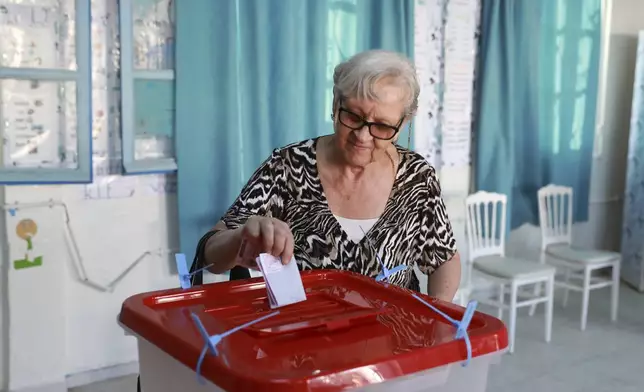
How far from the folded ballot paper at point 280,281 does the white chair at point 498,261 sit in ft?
7.78

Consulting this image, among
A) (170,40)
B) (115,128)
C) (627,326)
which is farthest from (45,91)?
(627,326)

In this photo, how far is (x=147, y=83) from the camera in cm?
264

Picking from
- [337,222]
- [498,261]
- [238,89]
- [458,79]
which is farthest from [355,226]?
[458,79]

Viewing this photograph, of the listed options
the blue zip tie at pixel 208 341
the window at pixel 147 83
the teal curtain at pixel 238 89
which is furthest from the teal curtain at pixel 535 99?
the blue zip tie at pixel 208 341

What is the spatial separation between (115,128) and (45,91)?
11.9 inches

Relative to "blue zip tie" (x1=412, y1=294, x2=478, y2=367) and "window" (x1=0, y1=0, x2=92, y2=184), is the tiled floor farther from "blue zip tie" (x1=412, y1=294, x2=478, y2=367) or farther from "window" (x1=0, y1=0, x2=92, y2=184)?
"blue zip tie" (x1=412, y1=294, x2=478, y2=367)

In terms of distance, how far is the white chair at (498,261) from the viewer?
10.8ft

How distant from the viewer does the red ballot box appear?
76 centimetres

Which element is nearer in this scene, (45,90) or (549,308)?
(45,90)

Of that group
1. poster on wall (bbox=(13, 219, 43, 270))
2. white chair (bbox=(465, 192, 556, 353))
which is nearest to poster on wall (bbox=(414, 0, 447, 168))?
Result: white chair (bbox=(465, 192, 556, 353))

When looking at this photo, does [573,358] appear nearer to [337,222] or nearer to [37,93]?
[337,222]

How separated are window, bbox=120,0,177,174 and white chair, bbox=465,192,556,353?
1630 millimetres

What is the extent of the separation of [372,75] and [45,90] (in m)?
1.57

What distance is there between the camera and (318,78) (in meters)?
3.00
